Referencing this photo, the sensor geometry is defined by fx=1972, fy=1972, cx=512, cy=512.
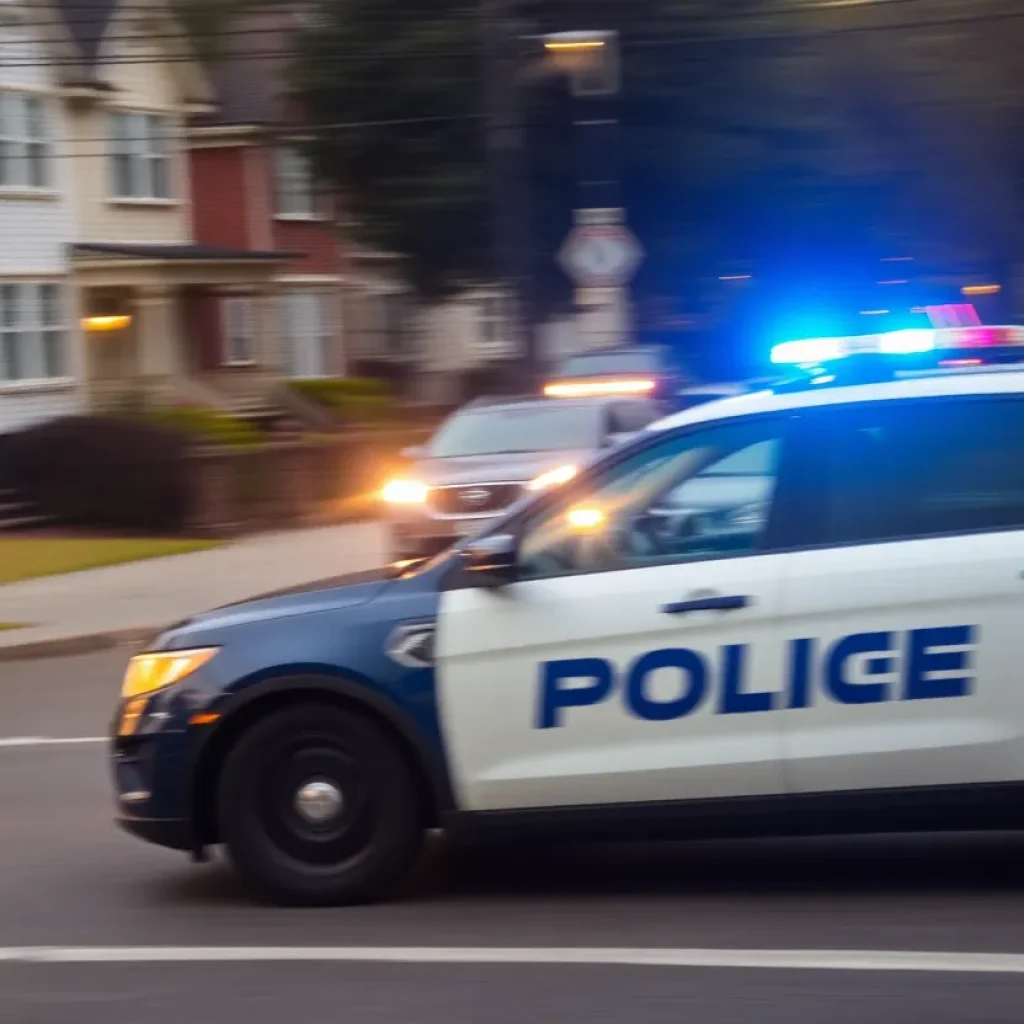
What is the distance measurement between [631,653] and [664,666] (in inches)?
4.3

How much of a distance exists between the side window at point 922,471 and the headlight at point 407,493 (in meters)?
9.59

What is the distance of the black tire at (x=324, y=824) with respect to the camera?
634 centimetres

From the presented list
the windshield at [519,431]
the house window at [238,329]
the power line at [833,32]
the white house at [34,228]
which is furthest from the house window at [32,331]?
the windshield at [519,431]

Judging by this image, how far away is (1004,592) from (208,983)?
2.60 metres

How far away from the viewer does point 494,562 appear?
618cm

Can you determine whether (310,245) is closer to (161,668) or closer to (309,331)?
(309,331)

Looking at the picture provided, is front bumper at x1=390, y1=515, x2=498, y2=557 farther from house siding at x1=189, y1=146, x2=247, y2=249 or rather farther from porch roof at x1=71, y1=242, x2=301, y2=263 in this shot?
house siding at x1=189, y1=146, x2=247, y2=249

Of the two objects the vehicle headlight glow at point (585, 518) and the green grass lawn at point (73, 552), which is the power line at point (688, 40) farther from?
the vehicle headlight glow at point (585, 518)

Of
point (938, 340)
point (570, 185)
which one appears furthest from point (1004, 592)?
point (570, 185)

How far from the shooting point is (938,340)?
9.98 meters

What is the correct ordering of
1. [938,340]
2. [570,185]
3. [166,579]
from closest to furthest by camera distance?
[938,340], [166,579], [570,185]

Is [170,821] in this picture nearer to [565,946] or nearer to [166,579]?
[565,946]

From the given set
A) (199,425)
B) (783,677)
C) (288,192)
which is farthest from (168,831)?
(288,192)

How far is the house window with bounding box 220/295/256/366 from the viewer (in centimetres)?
3888
